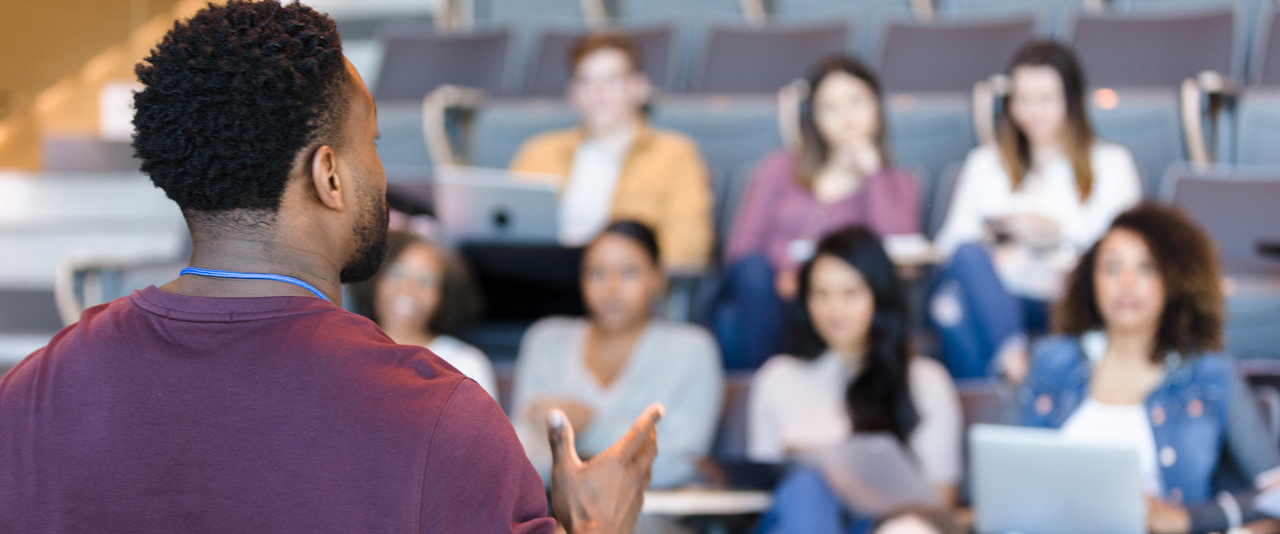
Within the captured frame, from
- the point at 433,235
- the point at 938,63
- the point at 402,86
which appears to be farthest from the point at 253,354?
the point at 402,86

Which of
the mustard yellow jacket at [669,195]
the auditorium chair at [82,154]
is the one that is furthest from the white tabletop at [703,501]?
the auditorium chair at [82,154]

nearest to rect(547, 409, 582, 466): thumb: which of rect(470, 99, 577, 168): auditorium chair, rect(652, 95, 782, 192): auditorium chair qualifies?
rect(652, 95, 782, 192): auditorium chair

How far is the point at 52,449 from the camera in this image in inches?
17.0

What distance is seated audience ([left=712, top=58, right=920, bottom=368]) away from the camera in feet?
5.45

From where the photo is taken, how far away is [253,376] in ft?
1.37

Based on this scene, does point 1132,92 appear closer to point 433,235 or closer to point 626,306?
point 626,306

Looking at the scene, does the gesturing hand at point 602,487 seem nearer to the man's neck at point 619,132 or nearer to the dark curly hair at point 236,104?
the dark curly hair at point 236,104

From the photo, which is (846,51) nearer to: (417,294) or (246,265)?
(417,294)

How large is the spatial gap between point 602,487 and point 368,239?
0.16 metres

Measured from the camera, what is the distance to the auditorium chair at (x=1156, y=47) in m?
2.13

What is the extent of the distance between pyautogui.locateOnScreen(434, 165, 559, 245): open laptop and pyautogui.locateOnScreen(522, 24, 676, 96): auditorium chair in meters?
0.98

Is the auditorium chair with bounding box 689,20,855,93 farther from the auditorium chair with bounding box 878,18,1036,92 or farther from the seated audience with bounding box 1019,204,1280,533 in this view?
the seated audience with bounding box 1019,204,1280,533

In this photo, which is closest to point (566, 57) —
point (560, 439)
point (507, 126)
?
point (507, 126)

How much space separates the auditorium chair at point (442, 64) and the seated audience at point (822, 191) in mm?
1047
